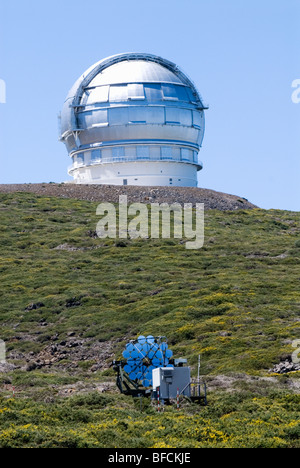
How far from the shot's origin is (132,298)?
143 ft

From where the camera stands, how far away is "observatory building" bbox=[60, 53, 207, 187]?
77500 mm

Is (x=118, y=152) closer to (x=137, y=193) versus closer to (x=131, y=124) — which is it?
(x=131, y=124)

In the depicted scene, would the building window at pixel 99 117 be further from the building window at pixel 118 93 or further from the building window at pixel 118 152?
the building window at pixel 118 152

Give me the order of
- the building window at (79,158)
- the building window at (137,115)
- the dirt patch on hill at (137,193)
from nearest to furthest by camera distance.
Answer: the dirt patch on hill at (137,193) < the building window at (137,115) < the building window at (79,158)

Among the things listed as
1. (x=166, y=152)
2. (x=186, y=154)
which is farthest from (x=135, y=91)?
(x=186, y=154)

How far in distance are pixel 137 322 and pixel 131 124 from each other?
1570 inches

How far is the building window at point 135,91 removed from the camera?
7725 cm

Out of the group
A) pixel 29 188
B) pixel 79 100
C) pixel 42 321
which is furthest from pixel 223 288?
pixel 79 100

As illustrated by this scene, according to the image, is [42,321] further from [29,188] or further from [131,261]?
[29,188]

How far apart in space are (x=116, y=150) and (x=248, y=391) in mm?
51839
